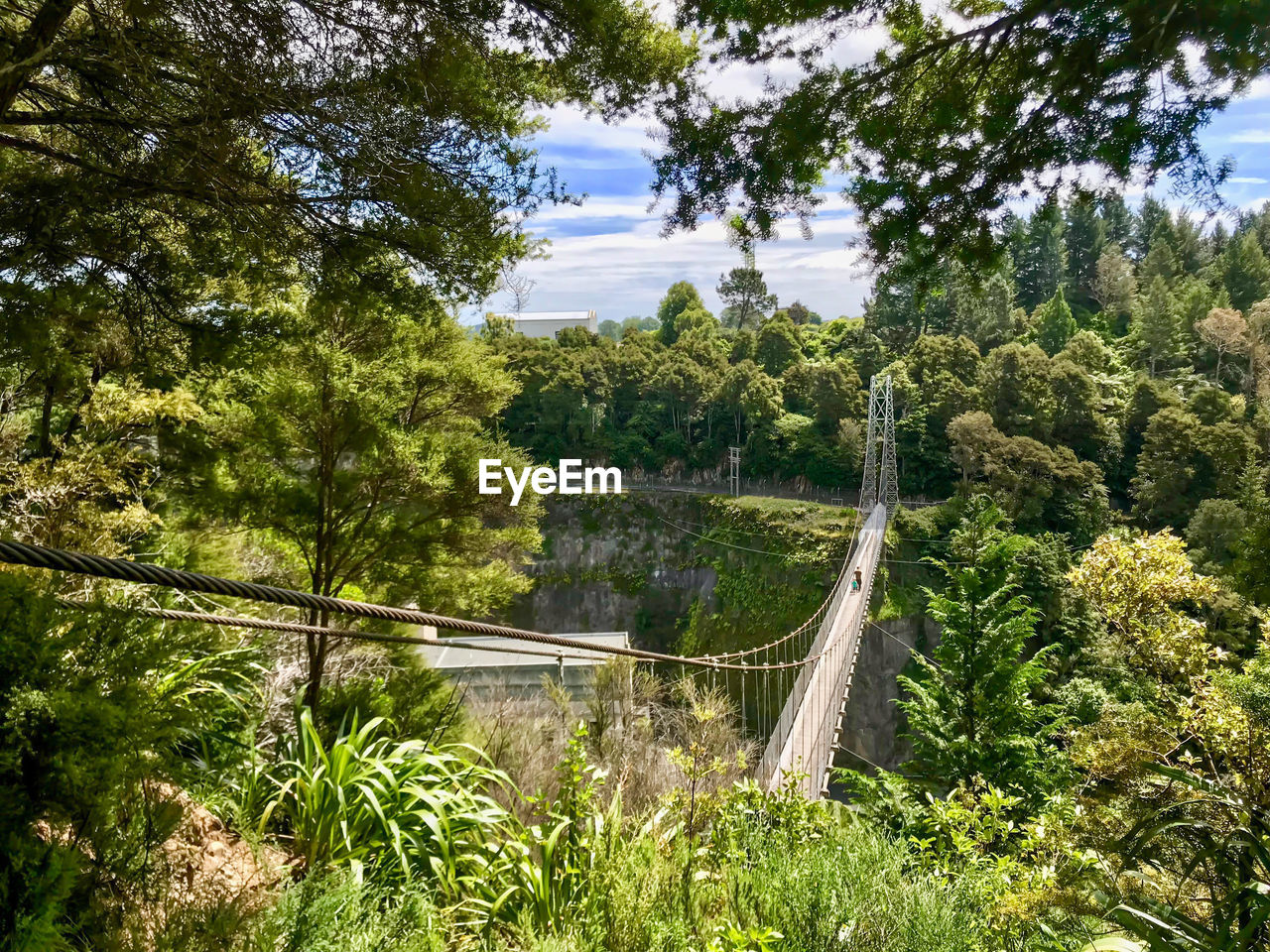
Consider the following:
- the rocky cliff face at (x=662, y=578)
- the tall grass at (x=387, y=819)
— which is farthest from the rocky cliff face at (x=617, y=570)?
the tall grass at (x=387, y=819)

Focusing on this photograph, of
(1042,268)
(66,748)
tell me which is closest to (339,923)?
(66,748)

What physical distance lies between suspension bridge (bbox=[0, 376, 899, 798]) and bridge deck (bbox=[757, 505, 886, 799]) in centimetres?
1

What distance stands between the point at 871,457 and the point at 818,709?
37.4 feet

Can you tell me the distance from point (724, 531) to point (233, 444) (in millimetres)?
15866

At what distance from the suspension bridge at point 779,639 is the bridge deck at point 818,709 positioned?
0.01 metres

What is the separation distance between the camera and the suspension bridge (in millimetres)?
687

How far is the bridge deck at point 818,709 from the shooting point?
485cm

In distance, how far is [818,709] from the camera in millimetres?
6746

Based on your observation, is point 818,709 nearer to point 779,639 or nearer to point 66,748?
point 779,639

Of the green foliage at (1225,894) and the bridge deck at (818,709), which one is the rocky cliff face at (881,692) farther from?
the green foliage at (1225,894)

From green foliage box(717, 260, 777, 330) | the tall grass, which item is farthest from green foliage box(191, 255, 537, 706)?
green foliage box(717, 260, 777, 330)

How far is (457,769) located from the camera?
2738 mm

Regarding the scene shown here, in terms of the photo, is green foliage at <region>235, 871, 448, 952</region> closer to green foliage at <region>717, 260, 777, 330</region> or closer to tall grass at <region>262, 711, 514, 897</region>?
tall grass at <region>262, 711, 514, 897</region>

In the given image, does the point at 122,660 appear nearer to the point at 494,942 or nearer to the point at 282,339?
the point at 494,942
